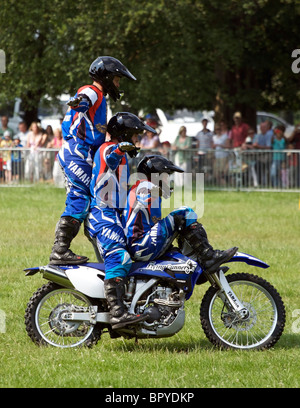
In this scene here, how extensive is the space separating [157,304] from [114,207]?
0.86 metres

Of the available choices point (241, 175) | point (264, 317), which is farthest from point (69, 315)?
point (241, 175)

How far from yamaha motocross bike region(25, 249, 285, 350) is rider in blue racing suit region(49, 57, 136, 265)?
27cm

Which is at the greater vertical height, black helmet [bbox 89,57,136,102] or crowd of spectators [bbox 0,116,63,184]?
black helmet [bbox 89,57,136,102]

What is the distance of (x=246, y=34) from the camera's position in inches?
1030

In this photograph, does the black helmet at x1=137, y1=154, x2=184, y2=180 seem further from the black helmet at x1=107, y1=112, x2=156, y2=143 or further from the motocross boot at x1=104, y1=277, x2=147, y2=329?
the motocross boot at x1=104, y1=277, x2=147, y2=329

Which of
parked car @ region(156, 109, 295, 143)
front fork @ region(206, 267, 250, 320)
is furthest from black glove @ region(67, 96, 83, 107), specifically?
parked car @ region(156, 109, 295, 143)

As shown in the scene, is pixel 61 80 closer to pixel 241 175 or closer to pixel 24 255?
pixel 241 175

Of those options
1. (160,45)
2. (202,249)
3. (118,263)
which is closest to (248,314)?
(202,249)

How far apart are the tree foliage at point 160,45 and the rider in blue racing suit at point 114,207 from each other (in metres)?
17.1

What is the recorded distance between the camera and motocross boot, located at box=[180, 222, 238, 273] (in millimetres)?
7293

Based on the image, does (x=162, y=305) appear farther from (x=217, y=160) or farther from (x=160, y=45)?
(x=160, y=45)

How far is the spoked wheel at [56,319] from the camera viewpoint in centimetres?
735

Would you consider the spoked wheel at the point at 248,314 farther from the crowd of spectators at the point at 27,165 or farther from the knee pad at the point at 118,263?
the crowd of spectators at the point at 27,165

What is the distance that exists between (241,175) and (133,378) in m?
16.1
